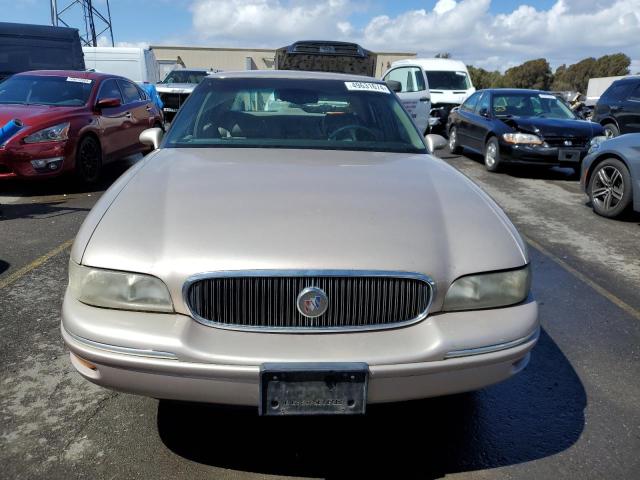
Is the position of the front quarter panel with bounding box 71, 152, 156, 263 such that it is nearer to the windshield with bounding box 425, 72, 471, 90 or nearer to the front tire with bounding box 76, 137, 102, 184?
the front tire with bounding box 76, 137, 102, 184

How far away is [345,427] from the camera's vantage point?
8.26 ft

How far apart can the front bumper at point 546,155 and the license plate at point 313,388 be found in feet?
26.5

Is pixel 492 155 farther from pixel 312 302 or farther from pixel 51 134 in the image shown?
pixel 312 302

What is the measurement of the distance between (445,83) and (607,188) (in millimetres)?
10150

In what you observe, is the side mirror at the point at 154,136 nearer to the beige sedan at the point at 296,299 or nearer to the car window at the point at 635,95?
the beige sedan at the point at 296,299

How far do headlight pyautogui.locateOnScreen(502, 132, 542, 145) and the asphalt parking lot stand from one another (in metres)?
5.89

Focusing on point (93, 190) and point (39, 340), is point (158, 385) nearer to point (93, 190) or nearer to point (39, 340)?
point (39, 340)

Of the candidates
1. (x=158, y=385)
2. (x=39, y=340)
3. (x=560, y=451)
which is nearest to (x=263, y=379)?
(x=158, y=385)

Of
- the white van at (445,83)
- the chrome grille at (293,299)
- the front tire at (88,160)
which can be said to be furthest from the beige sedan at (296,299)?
the white van at (445,83)

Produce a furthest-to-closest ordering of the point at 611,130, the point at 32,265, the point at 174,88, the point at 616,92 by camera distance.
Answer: the point at 174,88
the point at 616,92
the point at 611,130
the point at 32,265

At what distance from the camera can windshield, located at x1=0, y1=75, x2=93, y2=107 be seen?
751 centimetres

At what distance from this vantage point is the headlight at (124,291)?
2.01 m

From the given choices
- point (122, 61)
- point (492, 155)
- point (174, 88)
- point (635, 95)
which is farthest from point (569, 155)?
point (122, 61)

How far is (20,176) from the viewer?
21.6 feet
